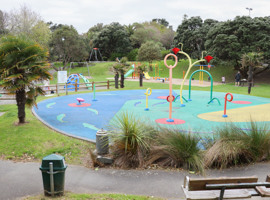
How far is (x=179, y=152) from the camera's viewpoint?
609 cm

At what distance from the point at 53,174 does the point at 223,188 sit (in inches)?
116

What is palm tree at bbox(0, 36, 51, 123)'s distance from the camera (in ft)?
28.0

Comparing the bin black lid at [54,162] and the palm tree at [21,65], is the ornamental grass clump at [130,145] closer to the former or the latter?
the bin black lid at [54,162]

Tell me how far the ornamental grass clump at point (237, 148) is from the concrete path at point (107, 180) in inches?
9.4

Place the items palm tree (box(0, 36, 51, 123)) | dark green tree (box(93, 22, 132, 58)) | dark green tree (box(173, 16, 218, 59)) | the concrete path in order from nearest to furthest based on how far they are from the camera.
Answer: the concrete path
palm tree (box(0, 36, 51, 123))
dark green tree (box(173, 16, 218, 59))
dark green tree (box(93, 22, 132, 58))

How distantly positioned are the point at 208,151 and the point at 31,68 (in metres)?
6.80

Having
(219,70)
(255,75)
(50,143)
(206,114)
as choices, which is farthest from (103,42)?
(50,143)

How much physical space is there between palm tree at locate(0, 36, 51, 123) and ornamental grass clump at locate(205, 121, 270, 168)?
21.1ft

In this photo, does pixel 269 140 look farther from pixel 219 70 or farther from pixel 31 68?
pixel 219 70

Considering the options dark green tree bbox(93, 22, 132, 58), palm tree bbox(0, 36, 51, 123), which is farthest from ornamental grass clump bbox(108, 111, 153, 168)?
dark green tree bbox(93, 22, 132, 58)

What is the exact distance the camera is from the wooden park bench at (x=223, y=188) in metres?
3.54

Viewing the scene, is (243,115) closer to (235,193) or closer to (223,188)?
(235,193)

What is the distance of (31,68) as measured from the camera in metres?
9.03

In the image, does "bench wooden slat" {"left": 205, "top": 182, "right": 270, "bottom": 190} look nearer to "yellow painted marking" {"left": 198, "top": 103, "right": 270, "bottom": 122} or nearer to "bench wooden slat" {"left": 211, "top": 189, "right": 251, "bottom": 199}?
"bench wooden slat" {"left": 211, "top": 189, "right": 251, "bottom": 199}
